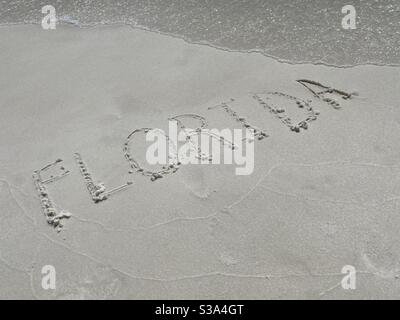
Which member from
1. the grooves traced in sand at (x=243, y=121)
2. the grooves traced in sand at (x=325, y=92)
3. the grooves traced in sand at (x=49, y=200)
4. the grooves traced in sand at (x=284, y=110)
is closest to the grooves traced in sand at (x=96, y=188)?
the grooves traced in sand at (x=49, y=200)

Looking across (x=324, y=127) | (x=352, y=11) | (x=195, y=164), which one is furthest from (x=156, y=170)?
(x=352, y=11)

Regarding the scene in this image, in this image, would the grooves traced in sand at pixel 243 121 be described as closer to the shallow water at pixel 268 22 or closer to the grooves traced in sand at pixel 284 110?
the grooves traced in sand at pixel 284 110

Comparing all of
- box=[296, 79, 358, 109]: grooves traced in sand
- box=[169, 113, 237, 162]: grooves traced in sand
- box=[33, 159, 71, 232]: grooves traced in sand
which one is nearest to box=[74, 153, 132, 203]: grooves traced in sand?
box=[33, 159, 71, 232]: grooves traced in sand

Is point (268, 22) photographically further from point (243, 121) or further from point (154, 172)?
point (154, 172)

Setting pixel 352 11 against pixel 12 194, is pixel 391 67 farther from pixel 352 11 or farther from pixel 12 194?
pixel 12 194

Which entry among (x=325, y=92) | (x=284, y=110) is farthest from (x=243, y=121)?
(x=325, y=92)
